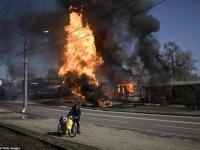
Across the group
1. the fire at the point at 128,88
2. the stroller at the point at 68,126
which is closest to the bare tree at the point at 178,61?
the fire at the point at 128,88

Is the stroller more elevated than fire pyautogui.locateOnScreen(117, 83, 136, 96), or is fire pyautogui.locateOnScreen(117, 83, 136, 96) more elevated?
fire pyautogui.locateOnScreen(117, 83, 136, 96)

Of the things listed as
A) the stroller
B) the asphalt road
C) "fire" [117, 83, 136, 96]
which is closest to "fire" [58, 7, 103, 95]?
"fire" [117, 83, 136, 96]

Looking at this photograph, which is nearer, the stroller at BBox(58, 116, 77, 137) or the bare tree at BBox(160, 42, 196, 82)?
the stroller at BBox(58, 116, 77, 137)

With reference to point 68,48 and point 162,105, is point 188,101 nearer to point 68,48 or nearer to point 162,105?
point 162,105

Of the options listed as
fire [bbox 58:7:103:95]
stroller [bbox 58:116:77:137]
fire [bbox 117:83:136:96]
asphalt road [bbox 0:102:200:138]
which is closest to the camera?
stroller [bbox 58:116:77:137]

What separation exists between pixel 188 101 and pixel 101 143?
2301 centimetres

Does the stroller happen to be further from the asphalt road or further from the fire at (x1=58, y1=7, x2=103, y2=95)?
the fire at (x1=58, y1=7, x2=103, y2=95)

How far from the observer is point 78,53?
4744 centimetres

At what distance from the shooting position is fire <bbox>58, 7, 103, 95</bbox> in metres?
46.4

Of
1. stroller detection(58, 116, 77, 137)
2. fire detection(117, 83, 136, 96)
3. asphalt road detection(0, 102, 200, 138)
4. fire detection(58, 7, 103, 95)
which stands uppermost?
fire detection(58, 7, 103, 95)

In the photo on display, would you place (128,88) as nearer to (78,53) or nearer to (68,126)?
(78,53)

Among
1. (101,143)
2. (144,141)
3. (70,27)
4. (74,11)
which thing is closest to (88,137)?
(101,143)

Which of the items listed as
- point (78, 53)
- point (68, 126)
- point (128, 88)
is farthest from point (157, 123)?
point (128, 88)

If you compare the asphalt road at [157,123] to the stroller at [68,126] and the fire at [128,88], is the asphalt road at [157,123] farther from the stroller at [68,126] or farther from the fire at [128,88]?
the fire at [128,88]
